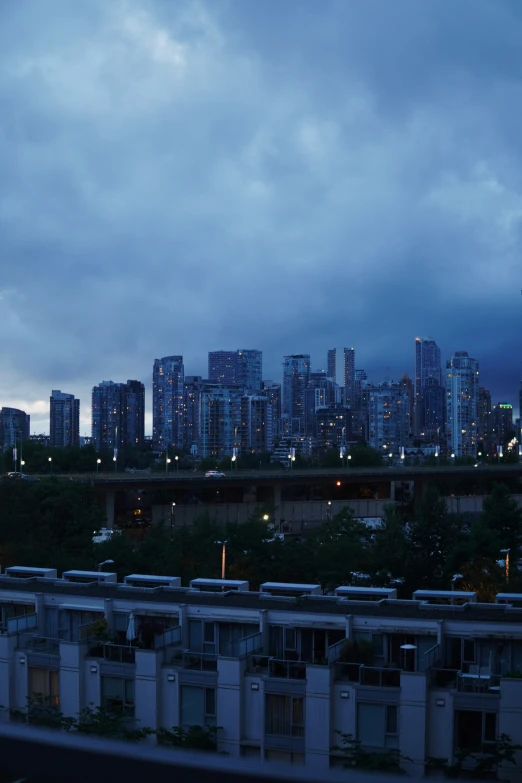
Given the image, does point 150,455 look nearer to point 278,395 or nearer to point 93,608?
point 278,395

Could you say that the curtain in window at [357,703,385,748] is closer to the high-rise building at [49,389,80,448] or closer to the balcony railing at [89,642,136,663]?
the balcony railing at [89,642,136,663]

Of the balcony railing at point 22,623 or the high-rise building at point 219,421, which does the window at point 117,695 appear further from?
the high-rise building at point 219,421

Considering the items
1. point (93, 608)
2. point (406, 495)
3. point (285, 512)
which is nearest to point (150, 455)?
point (406, 495)

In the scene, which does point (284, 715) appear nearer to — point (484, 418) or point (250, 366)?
point (484, 418)

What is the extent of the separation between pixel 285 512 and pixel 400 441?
2838 inches

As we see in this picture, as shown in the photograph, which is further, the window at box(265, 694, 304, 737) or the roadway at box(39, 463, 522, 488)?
the roadway at box(39, 463, 522, 488)

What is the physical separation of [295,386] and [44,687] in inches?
4784

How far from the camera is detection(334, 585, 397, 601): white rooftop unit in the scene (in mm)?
10624

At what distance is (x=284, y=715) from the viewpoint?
327 inches

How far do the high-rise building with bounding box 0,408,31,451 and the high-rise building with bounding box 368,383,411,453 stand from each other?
4751 centimetres

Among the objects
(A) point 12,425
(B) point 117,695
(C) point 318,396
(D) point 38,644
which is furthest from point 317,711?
(C) point 318,396

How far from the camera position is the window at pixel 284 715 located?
8.20m

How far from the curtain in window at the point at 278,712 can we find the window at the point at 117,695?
1.63m

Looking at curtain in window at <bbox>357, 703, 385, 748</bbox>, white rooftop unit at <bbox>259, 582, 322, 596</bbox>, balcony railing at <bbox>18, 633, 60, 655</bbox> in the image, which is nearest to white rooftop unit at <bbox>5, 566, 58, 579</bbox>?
balcony railing at <bbox>18, 633, 60, 655</bbox>
